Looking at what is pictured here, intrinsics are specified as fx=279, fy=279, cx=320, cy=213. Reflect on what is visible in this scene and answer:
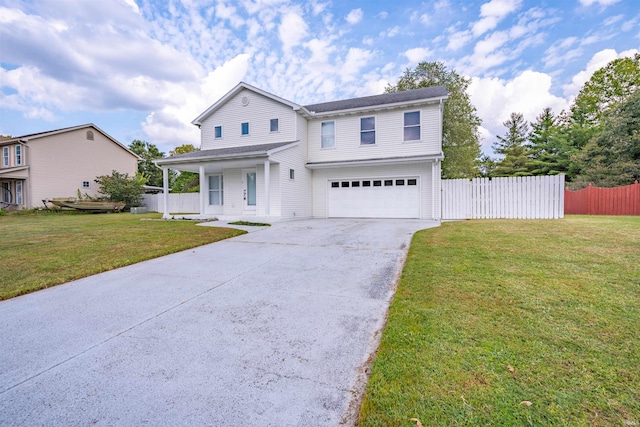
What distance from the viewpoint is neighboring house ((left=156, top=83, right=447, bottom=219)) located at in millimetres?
12648

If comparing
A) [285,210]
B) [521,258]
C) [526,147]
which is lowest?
[521,258]

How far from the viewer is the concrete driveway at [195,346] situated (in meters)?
1.75

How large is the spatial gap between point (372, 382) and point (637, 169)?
84.6 ft

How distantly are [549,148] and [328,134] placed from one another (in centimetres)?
2555

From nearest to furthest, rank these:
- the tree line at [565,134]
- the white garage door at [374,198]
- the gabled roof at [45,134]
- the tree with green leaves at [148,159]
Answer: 1. the white garage door at [374,198]
2. the gabled roof at [45,134]
3. the tree line at [565,134]
4. the tree with green leaves at [148,159]

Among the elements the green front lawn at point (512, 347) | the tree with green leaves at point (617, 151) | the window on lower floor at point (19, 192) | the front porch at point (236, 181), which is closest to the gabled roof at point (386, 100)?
the front porch at point (236, 181)

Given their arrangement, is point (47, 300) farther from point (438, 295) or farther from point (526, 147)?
point (526, 147)

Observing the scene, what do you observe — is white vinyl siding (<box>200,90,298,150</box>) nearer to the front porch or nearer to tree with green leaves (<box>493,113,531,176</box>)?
the front porch

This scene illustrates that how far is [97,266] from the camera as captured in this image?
508cm

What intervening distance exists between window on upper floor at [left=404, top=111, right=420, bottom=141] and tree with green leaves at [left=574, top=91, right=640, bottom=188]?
16.1 meters

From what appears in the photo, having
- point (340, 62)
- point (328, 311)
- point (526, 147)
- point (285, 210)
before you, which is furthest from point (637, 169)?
point (328, 311)

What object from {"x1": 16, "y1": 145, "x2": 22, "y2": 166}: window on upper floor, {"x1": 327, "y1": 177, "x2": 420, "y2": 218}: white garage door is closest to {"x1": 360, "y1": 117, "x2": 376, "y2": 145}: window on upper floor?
{"x1": 327, "y1": 177, "x2": 420, "y2": 218}: white garage door

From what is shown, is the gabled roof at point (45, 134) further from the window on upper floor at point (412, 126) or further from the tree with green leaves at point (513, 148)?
the tree with green leaves at point (513, 148)

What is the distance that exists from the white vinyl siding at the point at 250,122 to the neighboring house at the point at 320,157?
5 centimetres
